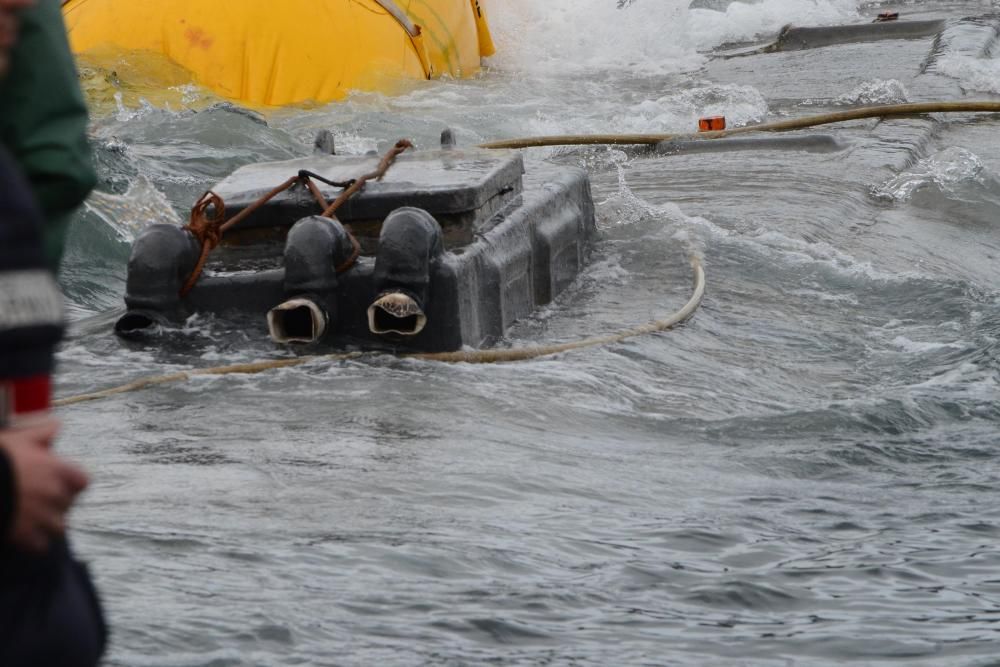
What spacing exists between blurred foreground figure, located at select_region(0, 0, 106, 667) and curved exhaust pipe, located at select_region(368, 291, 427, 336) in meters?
4.02

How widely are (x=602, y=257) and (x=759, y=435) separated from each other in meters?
3.04

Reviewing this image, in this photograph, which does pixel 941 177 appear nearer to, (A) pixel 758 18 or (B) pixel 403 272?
(B) pixel 403 272

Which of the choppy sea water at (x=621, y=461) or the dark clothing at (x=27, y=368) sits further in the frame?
the choppy sea water at (x=621, y=461)

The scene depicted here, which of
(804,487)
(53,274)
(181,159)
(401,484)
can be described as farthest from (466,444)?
(181,159)

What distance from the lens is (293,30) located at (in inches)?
526

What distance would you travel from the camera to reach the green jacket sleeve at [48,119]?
2062 millimetres

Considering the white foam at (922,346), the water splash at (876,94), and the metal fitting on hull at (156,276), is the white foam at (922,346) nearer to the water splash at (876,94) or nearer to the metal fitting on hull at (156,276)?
the metal fitting on hull at (156,276)

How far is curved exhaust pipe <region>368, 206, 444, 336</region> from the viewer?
5.95 m

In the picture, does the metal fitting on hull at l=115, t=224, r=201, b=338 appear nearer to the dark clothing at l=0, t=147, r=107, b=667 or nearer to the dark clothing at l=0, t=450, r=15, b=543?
the dark clothing at l=0, t=147, r=107, b=667

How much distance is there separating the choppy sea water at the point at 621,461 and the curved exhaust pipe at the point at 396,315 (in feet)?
0.50

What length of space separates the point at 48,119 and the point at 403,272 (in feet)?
12.7

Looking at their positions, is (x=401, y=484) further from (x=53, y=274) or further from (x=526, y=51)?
(x=526, y=51)

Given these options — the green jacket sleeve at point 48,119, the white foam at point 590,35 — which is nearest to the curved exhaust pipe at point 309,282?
the green jacket sleeve at point 48,119

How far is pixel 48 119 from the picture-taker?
210 cm
